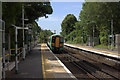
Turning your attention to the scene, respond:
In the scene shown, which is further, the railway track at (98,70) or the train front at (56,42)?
the train front at (56,42)

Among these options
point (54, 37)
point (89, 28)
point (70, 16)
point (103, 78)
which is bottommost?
point (103, 78)

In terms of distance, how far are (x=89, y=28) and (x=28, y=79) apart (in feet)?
132

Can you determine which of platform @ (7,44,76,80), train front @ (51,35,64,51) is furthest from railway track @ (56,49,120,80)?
train front @ (51,35,64,51)

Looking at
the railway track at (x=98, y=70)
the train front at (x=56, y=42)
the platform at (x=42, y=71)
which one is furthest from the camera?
the train front at (x=56, y=42)

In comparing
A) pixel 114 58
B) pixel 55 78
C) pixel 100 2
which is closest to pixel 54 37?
pixel 114 58

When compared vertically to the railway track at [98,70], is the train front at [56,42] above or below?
above

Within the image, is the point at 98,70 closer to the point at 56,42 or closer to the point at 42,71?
the point at 42,71

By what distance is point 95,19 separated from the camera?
38.2 meters

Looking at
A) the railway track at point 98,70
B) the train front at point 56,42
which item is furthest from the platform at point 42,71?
the train front at point 56,42

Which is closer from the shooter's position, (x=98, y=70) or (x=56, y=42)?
(x=98, y=70)

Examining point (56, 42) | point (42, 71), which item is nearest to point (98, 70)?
point (42, 71)

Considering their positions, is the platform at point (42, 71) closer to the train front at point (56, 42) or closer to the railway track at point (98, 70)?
the railway track at point (98, 70)

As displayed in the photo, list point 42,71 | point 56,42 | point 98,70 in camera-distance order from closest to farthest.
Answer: point 42,71, point 98,70, point 56,42

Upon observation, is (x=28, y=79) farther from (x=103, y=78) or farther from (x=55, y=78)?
(x=103, y=78)
